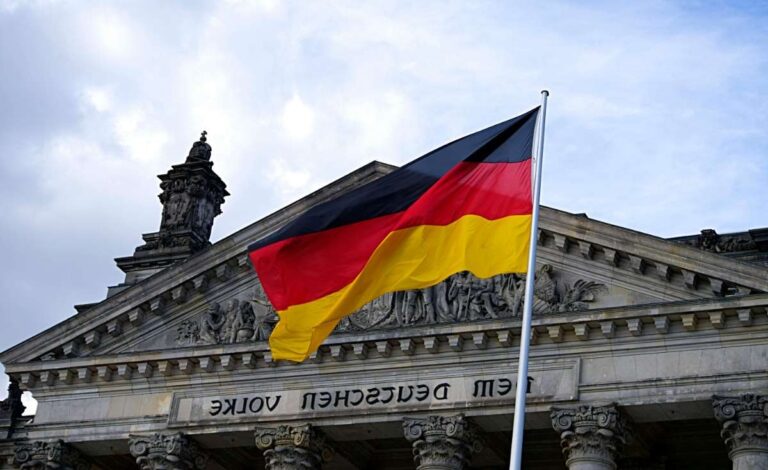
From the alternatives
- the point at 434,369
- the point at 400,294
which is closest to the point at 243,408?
the point at 400,294

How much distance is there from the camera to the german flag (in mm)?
26344

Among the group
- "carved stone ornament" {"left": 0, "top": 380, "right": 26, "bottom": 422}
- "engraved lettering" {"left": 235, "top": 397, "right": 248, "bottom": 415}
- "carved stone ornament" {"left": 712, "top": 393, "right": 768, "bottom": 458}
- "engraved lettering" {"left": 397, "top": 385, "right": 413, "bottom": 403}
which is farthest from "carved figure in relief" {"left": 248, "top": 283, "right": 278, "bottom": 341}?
"carved stone ornament" {"left": 712, "top": 393, "right": 768, "bottom": 458}

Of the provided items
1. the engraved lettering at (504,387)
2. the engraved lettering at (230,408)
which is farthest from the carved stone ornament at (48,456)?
the engraved lettering at (504,387)

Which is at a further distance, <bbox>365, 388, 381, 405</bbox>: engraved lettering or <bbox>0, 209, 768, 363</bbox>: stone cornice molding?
<bbox>365, 388, 381, 405</bbox>: engraved lettering

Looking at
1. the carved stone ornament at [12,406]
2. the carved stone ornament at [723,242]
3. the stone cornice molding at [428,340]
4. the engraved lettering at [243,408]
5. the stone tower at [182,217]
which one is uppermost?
the stone tower at [182,217]

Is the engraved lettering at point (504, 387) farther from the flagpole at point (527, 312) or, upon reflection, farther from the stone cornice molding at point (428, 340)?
the flagpole at point (527, 312)

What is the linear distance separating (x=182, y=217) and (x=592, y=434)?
54.2 feet

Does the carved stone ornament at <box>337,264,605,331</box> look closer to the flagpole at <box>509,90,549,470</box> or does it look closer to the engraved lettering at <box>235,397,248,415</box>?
the engraved lettering at <box>235,397,248,415</box>

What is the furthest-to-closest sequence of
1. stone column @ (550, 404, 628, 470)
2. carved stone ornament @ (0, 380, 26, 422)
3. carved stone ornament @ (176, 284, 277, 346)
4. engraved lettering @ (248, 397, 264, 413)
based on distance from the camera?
1. carved stone ornament @ (0, 380, 26, 422)
2. carved stone ornament @ (176, 284, 277, 346)
3. engraved lettering @ (248, 397, 264, 413)
4. stone column @ (550, 404, 628, 470)

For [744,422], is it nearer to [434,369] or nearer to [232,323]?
[434,369]

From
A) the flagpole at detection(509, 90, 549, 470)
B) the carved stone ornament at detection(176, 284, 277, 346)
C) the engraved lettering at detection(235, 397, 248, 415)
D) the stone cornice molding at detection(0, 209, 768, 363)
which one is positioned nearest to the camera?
the flagpole at detection(509, 90, 549, 470)

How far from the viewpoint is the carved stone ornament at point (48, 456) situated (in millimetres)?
40750

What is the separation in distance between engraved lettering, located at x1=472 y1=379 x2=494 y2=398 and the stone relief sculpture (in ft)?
5.13

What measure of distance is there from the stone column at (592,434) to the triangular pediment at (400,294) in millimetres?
2595
